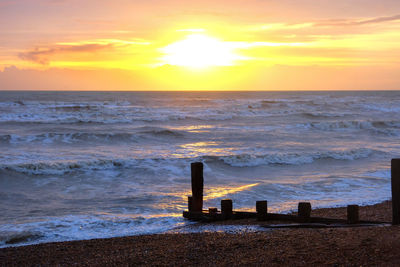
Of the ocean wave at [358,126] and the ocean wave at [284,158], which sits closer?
the ocean wave at [284,158]

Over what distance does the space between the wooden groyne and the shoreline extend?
1.51ft

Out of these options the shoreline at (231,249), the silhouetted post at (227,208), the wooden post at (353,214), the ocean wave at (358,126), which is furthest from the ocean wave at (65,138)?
the wooden post at (353,214)

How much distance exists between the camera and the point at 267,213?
8.99m

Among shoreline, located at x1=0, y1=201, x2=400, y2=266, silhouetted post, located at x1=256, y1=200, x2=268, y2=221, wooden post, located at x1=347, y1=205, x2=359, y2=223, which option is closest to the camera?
shoreline, located at x1=0, y1=201, x2=400, y2=266

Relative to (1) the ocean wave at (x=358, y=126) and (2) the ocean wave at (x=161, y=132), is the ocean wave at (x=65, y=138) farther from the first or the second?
(1) the ocean wave at (x=358, y=126)

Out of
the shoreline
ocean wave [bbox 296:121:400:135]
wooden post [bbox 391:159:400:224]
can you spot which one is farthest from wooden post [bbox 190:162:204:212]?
ocean wave [bbox 296:121:400:135]

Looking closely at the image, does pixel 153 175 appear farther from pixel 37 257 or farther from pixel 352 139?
pixel 352 139

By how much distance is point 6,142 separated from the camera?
2570cm

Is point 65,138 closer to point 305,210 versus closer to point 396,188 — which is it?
point 305,210

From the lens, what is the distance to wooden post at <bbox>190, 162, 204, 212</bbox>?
32.4 ft

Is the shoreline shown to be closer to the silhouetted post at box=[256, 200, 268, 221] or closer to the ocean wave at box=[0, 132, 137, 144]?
the silhouetted post at box=[256, 200, 268, 221]

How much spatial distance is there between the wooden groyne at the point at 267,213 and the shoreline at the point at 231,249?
18.1 inches

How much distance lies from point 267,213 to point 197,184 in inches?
67.4

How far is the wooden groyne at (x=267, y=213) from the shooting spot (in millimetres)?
7551
